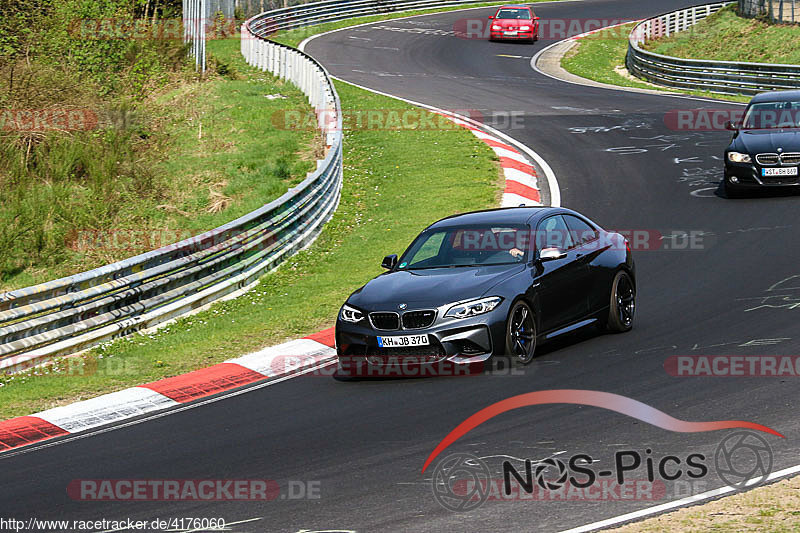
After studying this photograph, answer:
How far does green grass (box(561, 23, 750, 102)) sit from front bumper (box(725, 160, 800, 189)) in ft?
44.9

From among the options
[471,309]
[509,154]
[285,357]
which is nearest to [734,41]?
[509,154]

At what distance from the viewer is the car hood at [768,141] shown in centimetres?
1864

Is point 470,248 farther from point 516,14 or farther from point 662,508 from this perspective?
point 516,14

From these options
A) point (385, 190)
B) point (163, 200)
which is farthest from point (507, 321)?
point (163, 200)

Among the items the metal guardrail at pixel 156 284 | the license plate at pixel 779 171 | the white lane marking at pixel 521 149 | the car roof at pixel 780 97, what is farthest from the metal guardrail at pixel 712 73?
the metal guardrail at pixel 156 284

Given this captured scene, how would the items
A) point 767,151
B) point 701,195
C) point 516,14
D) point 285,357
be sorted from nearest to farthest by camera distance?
point 285,357, point 767,151, point 701,195, point 516,14

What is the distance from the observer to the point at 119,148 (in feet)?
86.5

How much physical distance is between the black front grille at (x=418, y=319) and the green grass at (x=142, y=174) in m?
10.2

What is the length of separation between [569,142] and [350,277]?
1143 centimetres

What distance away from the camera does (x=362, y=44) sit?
46.4 meters

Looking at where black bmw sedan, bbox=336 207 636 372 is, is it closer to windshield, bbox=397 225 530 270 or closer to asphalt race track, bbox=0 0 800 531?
windshield, bbox=397 225 530 270

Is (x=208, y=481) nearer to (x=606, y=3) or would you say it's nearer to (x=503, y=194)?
(x=503, y=194)

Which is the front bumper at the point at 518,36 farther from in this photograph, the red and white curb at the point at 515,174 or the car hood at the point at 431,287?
the car hood at the point at 431,287

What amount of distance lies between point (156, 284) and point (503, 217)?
4.86 metres
